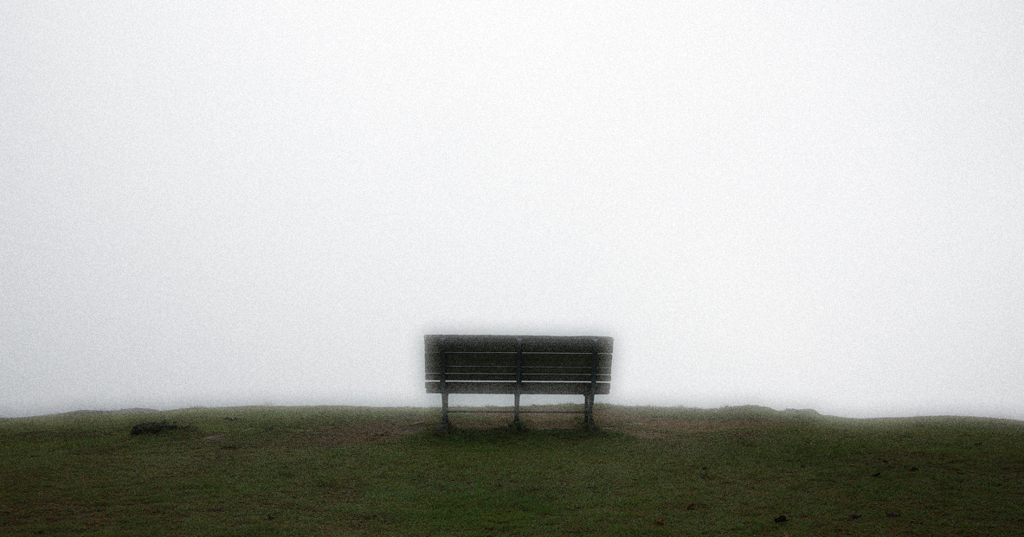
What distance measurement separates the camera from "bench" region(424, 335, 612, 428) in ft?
32.4

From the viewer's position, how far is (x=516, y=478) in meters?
7.36

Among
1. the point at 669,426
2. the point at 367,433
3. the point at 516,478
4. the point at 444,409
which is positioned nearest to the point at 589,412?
the point at 669,426

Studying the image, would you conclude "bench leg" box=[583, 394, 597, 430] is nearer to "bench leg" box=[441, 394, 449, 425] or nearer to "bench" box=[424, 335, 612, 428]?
"bench" box=[424, 335, 612, 428]

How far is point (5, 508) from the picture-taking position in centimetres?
623

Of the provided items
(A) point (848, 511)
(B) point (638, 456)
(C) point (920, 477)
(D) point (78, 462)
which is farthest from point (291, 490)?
(C) point (920, 477)

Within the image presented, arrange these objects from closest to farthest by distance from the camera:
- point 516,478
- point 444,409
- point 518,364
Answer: point 516,478 → point 518,364 → point 444,409

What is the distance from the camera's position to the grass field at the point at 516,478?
5.77 metres

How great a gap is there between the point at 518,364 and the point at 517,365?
3cm

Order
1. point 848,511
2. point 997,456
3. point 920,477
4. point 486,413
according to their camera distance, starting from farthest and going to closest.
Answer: point 486,413 < point 997,456 < point 920,477 < point 848,511

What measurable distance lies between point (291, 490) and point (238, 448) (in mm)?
2345

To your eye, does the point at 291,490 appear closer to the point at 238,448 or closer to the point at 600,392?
the point at 238,448

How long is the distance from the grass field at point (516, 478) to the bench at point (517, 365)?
0.67m

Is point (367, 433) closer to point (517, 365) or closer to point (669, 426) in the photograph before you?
point (517, 365)

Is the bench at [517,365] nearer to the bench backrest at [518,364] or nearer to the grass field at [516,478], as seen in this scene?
the bench backrest at [518,364]
